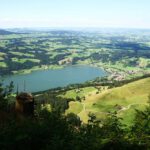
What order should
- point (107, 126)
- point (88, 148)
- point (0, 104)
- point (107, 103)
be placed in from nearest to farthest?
point (88, 148) < point (107, 126) < point (0, 104) < point (107, 103)

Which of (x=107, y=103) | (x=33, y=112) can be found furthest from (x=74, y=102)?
(x=33, y=112)

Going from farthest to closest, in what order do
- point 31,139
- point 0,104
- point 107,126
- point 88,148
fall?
1. point 0,104
2. point 107,126
3. point 31,139
4. point 88,148

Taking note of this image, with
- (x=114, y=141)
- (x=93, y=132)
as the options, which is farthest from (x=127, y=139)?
(x=93, y=132)

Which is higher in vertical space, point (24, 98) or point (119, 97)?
point (24, 98)

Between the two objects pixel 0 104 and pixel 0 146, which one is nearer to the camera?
pixel 0 146

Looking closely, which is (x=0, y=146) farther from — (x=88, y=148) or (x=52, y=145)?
(x=88, y=148)

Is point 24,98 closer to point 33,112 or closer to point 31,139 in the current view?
point 33,112

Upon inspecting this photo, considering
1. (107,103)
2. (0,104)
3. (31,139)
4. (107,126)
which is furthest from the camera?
(107,103)

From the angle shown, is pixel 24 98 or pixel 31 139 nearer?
pixel 31 139

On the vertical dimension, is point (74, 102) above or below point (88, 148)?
below
